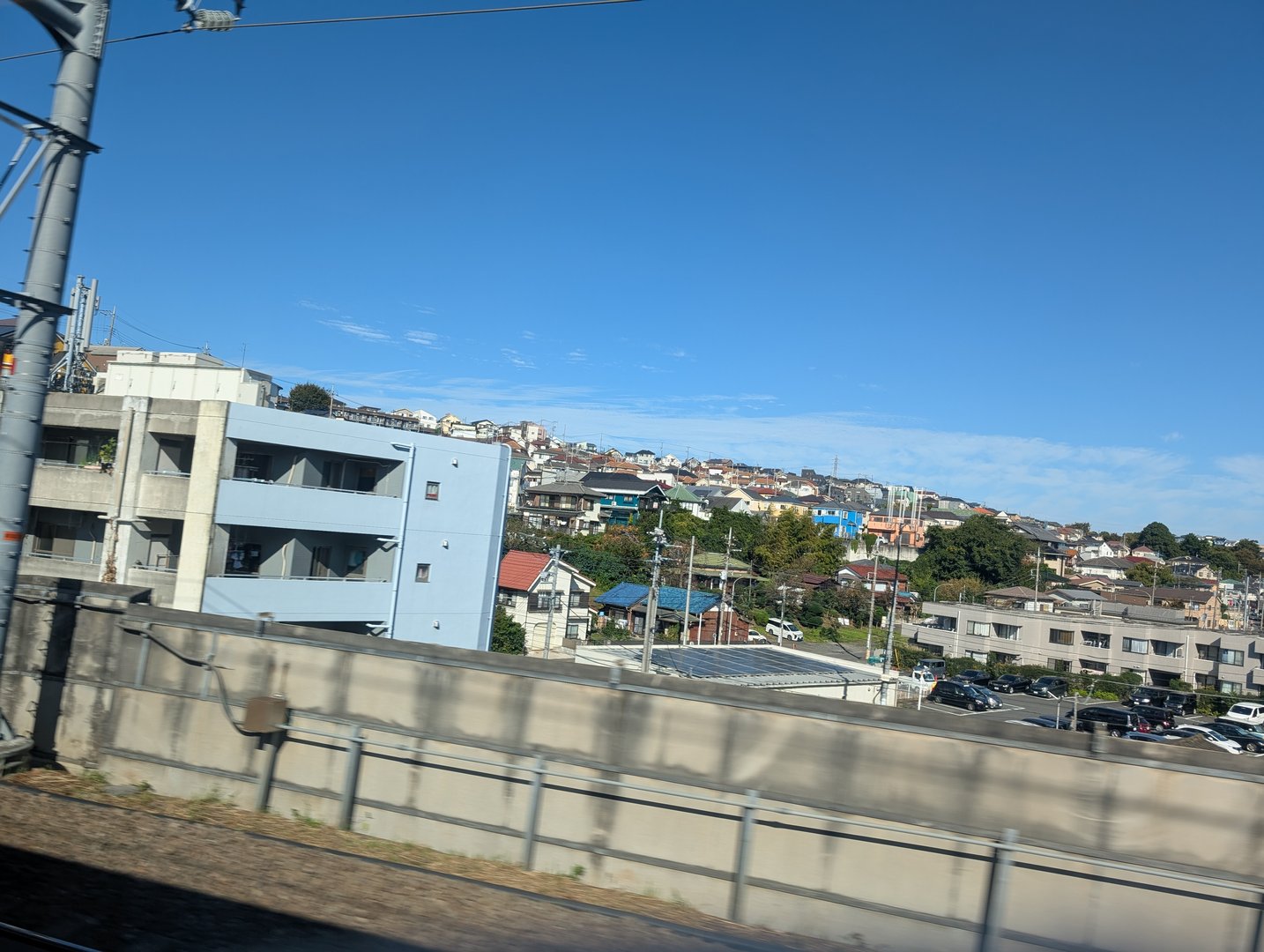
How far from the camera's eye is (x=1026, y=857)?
5074 millimetres

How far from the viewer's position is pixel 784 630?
1668 inches

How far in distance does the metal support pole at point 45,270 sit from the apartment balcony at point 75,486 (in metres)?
13.4

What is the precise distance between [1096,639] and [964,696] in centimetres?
1223

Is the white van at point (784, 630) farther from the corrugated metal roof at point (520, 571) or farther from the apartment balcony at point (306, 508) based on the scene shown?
the apartment balcony at point (306, 508)

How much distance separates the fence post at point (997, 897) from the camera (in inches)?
197

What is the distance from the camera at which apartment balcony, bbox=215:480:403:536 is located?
18281 millimetres

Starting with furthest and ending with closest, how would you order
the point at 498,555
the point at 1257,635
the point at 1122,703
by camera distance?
1. the point at 1257,635
2. the point at 1122,703
3. the point at 498,555

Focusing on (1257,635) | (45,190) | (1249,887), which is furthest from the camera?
(1257,635)

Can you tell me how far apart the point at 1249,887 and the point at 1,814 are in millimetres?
7138

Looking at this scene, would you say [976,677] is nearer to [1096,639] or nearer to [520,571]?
[1096,639]

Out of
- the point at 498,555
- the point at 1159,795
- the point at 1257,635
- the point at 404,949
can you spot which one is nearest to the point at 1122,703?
the point at 1257,635

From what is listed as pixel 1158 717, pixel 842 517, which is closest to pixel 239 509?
pixel 1158 717

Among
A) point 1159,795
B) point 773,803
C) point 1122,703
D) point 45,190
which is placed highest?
point 45,190

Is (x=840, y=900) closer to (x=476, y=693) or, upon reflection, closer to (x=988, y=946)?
(x=988, y=946)
